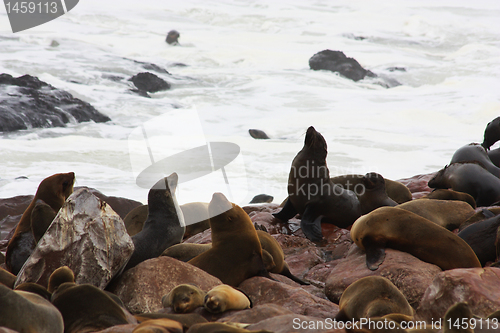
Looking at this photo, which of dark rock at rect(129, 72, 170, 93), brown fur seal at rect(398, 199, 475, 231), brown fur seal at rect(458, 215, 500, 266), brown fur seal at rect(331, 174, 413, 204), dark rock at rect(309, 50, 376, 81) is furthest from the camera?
dark rock at rect(309, 50, 376, 81)

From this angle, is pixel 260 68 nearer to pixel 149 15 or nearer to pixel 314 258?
pixel 149 15

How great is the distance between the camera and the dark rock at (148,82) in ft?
95.5

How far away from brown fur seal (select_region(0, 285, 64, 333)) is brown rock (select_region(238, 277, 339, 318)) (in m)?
1.71

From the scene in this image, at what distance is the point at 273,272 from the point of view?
4508 mm

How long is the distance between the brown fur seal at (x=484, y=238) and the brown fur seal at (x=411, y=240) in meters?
0.56

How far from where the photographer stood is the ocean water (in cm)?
1773

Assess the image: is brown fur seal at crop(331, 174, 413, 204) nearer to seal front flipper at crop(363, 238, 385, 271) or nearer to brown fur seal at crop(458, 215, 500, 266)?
brown fur seal at crop(458, 215, 500, 266)

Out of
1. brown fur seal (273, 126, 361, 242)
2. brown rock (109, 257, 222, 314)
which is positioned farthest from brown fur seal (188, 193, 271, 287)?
brown fur seal (273, 126, 361, 242)

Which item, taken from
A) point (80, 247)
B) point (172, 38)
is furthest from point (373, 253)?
point (172, 38)

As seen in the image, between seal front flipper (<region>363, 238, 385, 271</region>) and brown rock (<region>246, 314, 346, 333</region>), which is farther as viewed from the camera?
seal front flipper (<region>363, 238, 385, 271</region>)

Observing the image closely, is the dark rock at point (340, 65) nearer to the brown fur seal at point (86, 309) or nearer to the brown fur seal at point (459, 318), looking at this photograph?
the brown fur seal at point (86, 309)

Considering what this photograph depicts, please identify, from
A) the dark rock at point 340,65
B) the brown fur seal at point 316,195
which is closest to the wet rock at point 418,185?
the brown fur seal at point 316,195

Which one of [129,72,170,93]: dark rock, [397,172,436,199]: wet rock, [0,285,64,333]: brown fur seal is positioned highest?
[0,285,64,333]: brown fur seal

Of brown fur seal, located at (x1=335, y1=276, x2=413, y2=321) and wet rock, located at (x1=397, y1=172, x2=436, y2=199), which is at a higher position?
brown fur seal, located at (x1=335, y1=276, x2=413, y2=321)
